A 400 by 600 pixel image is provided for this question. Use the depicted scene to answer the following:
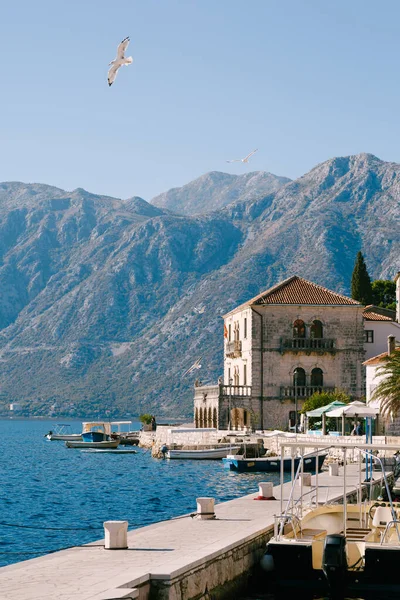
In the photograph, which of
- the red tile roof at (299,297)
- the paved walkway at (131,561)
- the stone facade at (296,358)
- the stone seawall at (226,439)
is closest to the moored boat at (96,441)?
the stone seawall at (226,439)

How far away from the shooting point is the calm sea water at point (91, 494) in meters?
30.2

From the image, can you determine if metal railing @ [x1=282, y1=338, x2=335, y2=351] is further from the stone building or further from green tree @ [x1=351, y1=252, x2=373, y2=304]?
green tree @ [x1=351, y1=252, x2=373, y2=304]

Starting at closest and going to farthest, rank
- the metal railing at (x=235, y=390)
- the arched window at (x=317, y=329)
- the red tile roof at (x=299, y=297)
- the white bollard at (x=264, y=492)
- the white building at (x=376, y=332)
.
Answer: the white bollard at (x=264, y=492) < the metal railing at (x=235, y=390) < the red tile roof at (x=299, y=297) < the arched window at (x=317, y=329) < the white building at (x=376, y=332)

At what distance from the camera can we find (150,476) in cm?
5519

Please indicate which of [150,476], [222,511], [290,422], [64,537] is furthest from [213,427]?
[222,511]

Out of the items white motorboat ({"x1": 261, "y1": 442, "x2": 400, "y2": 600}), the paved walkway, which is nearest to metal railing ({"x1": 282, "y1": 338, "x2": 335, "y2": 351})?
the paved walkway

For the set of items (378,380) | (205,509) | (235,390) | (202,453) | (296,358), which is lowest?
(202,453)

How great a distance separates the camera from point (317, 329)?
71250 millimetres

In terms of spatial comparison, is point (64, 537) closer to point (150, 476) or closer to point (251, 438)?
point (150, 476)

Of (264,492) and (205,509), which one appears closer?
(205,509)

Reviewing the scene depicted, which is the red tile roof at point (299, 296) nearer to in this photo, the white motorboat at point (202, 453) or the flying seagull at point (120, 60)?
the white motorboat at point (202, 453)

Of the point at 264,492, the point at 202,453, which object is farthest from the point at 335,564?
the point at 202,453

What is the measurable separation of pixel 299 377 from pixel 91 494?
28.6 metres

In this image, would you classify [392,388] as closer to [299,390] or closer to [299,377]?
[299,390]
